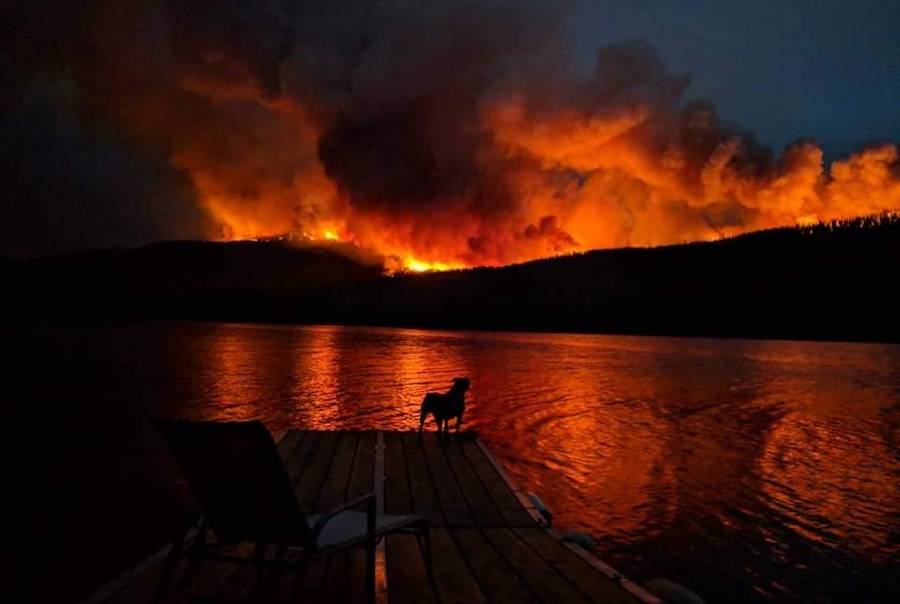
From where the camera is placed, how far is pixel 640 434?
17109 mm

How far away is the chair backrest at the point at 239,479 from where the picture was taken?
4375mm

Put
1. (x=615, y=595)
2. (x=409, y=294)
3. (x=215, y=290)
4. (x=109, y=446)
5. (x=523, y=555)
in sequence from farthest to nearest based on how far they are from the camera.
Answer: (x=215, y=290), (x=409, y=294), (x=109, y=446), (x=523, y=555), (x=615, y=595)

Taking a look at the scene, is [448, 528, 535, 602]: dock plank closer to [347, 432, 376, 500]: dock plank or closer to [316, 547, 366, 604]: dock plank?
[316, 547, 366, 604]: dock plank

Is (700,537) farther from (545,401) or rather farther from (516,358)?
(516,358)

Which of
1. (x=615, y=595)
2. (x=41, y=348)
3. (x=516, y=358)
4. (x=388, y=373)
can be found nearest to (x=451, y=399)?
(x=615, y=595)

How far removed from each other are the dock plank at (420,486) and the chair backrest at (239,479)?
232cm

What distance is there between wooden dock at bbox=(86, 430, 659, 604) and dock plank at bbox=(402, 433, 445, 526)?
2 centimetres

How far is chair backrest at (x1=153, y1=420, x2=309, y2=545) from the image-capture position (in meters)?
4.38

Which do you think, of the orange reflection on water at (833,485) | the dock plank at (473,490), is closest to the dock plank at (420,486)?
the dock plank at (473,490)

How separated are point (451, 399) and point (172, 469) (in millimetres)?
5759

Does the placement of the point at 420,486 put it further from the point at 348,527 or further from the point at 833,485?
the point at 833,485

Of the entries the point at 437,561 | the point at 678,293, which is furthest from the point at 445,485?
the point at 678,293

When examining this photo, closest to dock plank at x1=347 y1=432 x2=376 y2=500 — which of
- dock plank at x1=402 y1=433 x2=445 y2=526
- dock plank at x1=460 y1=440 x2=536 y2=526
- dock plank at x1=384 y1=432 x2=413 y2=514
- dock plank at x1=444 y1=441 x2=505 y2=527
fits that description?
dock plank at x1=384 y1=432 x2=413 y2=514

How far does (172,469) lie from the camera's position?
41.8ft
